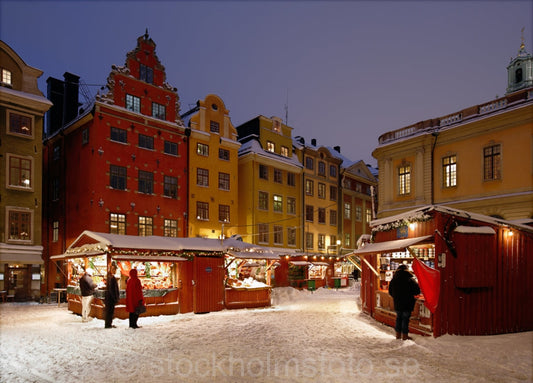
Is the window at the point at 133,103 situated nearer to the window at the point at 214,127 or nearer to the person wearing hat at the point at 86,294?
the window at the point at 214,127

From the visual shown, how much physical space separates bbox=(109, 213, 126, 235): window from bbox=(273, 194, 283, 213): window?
14.5 meters

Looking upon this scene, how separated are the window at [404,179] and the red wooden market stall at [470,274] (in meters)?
15.9

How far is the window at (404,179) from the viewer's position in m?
28.8

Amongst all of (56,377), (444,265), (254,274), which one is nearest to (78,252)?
(56,377)

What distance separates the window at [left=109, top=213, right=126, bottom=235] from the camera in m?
27.2

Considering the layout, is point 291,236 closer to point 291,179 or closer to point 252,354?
point 291,179

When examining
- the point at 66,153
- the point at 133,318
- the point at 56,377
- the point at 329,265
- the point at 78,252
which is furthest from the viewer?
the point at 329,265

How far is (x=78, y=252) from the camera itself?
18.2 metres

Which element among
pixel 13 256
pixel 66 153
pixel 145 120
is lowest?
pixel 13 256

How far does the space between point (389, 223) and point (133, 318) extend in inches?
372

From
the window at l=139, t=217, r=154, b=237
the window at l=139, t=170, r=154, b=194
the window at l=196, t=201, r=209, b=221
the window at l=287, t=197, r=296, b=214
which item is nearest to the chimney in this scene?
the window at l=139, t=170, r=154, b=194

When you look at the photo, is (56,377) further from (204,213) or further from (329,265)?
(329,265)

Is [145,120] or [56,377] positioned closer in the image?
[56,377]

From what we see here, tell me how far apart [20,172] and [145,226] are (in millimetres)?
8315
